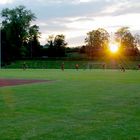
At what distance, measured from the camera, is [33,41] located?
115m

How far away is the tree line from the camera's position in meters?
104

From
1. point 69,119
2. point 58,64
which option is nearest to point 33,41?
point 58,64

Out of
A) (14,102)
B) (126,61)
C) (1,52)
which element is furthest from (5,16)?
(14,102)

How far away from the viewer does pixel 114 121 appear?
1080 cm

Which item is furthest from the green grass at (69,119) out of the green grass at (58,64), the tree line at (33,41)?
the tree line at (33,41)

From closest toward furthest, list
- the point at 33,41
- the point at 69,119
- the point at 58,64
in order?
the point at 69,119
the point at 58,64
the point at 33,41

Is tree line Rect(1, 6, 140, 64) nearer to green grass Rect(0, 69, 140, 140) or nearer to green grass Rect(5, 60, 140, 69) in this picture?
green grass Rect(5, 60, 140, 69)

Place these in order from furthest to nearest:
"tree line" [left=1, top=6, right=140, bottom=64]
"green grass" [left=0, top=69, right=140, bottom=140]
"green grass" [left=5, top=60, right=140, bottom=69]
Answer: "tree line" [left=1, top=6, right=140, bottom=64] < "green grass" [left=5, top=60, right=140, bottom=69] < "green grass" [left=0, top=69, right=140, bottom=140]

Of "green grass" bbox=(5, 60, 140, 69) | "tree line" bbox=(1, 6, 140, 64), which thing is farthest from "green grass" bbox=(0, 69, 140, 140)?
"tree line" bbox=(1, 6, 140, 64)

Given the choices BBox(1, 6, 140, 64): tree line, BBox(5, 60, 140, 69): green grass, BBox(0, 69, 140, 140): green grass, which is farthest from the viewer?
BBox(1, 6, 140, 64): tree line

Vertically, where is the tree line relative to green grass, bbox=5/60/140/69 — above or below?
above

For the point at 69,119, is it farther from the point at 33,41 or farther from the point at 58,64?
the point at 33,41

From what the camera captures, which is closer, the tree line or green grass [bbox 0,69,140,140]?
green grass [bbox 0,69,140,140]

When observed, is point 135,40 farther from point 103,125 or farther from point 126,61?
point 103,125
